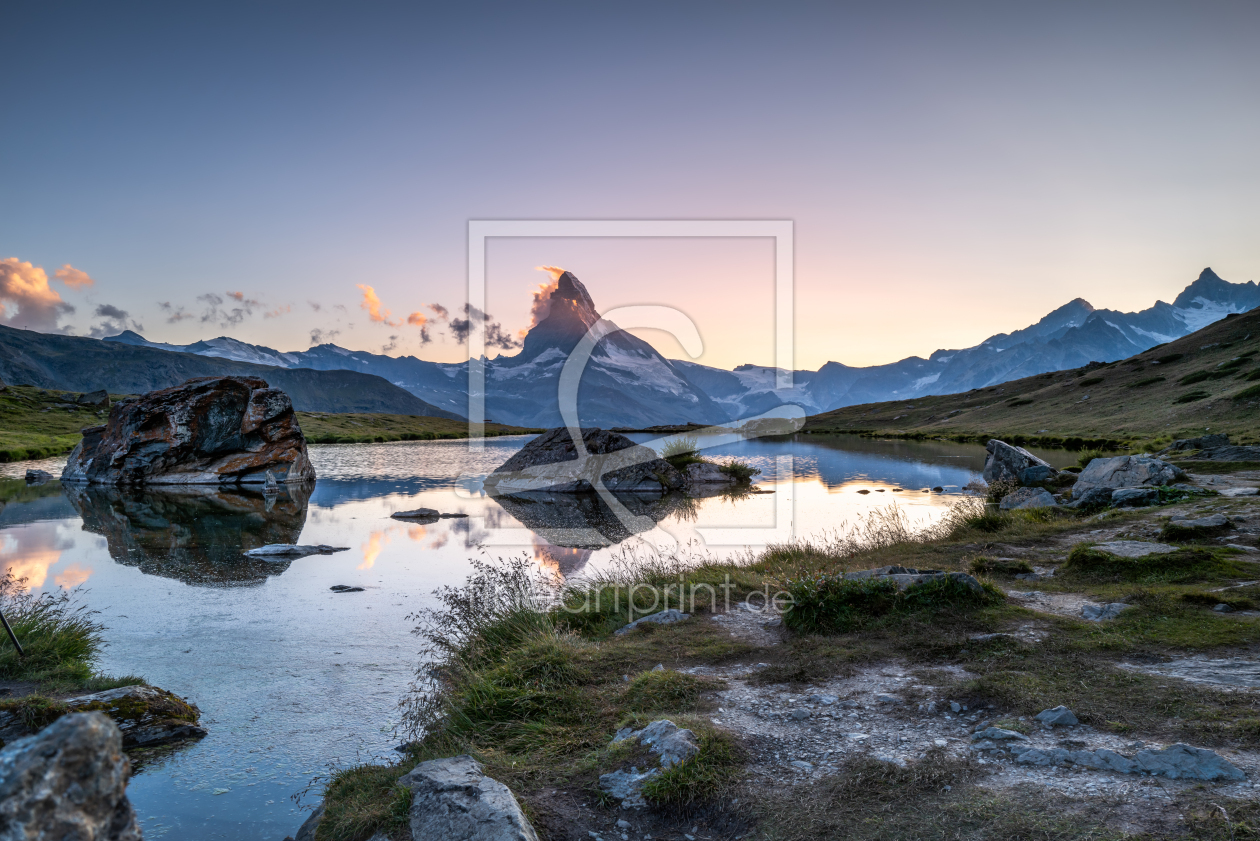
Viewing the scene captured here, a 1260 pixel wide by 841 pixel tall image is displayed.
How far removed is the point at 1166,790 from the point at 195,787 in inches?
404

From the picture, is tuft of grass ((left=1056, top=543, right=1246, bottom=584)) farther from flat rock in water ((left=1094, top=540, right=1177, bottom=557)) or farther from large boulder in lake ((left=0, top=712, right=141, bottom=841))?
large boulder in lake ((left=0, top=712, right=141, bottom=841))

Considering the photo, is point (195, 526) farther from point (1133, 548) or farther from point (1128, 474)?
point (1128, 474)

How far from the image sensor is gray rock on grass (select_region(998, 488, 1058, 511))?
2331cm

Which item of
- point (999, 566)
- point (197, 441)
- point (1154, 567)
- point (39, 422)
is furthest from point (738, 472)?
point (39, 422)

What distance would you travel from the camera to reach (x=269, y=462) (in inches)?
1684

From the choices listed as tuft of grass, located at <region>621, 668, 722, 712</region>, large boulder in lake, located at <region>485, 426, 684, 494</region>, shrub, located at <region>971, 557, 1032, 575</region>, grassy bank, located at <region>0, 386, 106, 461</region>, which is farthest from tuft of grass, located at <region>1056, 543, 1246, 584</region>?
grassy bank, located at <region>0, 386, 106, 461</region>

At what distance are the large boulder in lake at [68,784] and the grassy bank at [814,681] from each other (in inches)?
138

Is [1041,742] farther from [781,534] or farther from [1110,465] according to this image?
[1110,465]

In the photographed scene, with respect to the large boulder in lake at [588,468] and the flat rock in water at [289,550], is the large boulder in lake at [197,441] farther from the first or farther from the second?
the flat rock in water at [289,550]

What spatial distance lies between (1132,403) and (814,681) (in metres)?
84.9

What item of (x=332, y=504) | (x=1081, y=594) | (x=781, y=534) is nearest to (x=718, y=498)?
(x=781, y=534)

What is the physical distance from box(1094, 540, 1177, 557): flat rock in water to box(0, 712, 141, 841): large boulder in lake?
1646 centimetres

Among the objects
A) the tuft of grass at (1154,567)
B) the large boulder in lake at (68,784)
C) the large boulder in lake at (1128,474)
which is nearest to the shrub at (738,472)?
the large boulder in lake at (1128,474)

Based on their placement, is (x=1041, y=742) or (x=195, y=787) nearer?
(x=1041, y=742)
